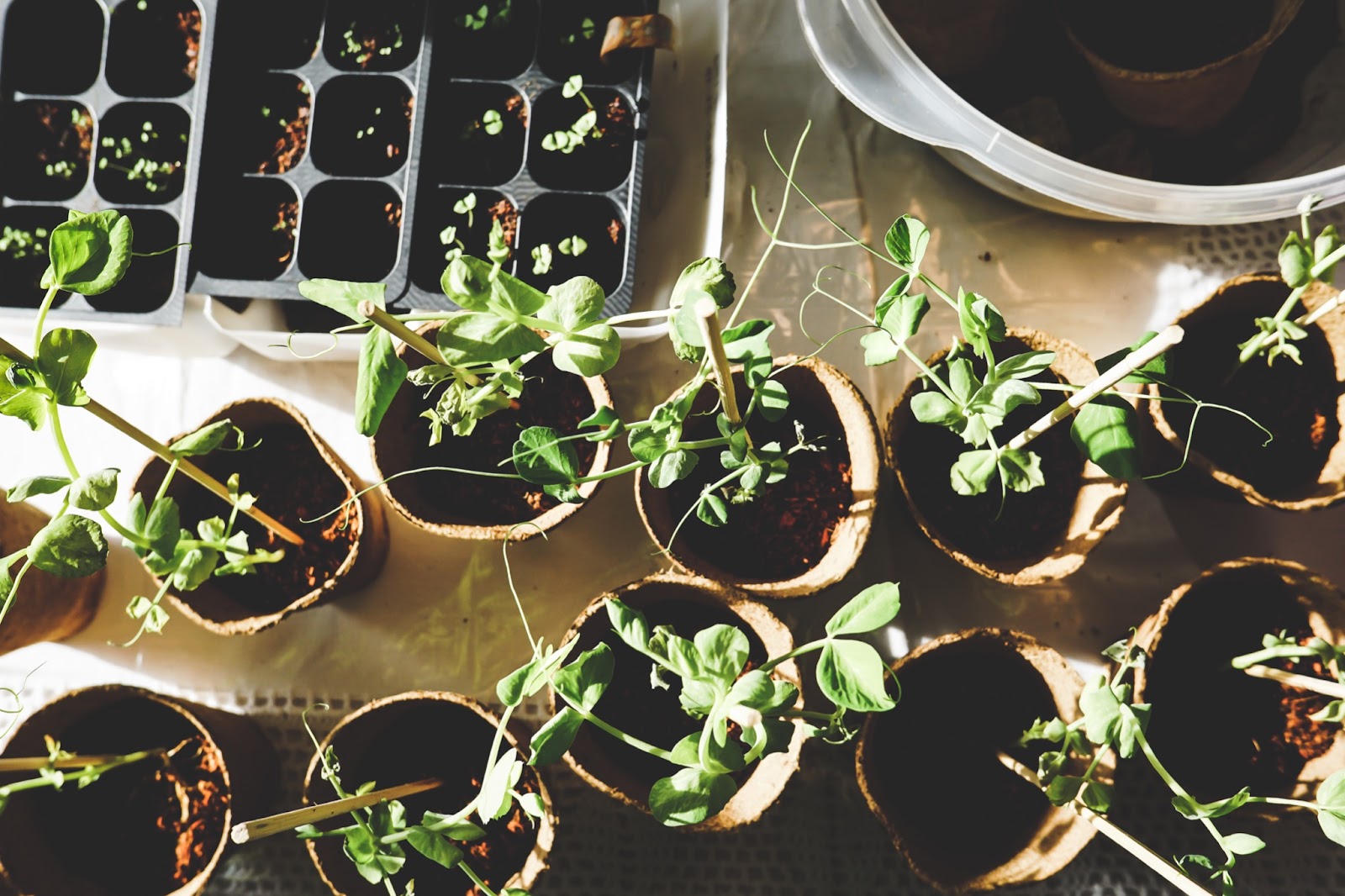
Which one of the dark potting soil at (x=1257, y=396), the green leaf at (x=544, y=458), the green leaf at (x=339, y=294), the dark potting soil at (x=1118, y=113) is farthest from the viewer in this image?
the dark potting soil at (x=1118, y=113)

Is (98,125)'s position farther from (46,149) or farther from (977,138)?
(977,138)

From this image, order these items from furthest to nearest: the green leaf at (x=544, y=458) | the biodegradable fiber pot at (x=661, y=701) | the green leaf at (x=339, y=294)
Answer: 1. the biodegradable fiber pot at (x=661, y=701)
2. the green leaf at (x=544, y=458)
3. the green leaf at (x=339, y=294)

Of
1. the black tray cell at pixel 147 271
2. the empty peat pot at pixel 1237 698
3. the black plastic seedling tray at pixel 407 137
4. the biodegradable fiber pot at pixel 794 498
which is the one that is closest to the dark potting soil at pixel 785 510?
the biodegradable fiber pot at pixel 794 498

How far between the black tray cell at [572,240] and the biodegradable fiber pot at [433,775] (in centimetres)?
46

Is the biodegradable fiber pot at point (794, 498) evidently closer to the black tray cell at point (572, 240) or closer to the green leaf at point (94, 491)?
the black tray cell at point (572, 240)

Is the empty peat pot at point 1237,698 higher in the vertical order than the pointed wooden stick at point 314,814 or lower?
higher

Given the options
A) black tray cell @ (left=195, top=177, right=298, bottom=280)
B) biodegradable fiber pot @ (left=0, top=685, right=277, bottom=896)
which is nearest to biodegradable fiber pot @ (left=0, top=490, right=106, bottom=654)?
biodegradable fiber pot @ (left=0, top=685, right=277, bottom=896)

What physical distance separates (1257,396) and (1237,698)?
0.32m

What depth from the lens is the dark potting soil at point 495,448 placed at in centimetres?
92

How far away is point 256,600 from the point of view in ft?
3.01

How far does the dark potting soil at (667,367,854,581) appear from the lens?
35.7 inches

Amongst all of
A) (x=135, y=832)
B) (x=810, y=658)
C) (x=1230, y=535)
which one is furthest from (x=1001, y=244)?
(x=135, y=832)

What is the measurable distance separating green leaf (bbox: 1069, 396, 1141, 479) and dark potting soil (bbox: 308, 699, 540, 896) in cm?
59

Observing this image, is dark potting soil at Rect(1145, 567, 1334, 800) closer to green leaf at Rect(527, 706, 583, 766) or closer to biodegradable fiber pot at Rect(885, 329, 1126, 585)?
biodegradable fiber pot at Rect(885, 329, 1126, 585)
